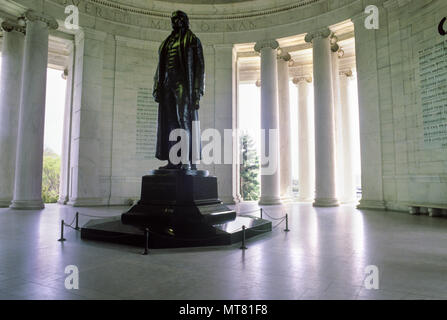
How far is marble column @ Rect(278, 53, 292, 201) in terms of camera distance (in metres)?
29.8

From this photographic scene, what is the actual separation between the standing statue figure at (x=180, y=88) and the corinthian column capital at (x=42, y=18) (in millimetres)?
15966

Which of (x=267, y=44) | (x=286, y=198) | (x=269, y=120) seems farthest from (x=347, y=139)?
(x=267, y=44)

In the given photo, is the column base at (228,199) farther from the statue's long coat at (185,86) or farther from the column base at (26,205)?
the statue's long coat at (185,86)

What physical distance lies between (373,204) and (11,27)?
96.4ft

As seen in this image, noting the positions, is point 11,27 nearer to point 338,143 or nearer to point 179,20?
point 179,20

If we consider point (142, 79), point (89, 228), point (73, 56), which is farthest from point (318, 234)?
point (73, 56)

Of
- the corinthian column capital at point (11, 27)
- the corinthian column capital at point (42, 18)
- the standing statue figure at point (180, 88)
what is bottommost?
the standing statue figure at point (180, 88)

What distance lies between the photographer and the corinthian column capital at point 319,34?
953 inches

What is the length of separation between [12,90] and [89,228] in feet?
67.9

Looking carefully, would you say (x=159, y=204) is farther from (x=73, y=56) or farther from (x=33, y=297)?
(x=73, y=56)

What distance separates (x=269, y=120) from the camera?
2614cm

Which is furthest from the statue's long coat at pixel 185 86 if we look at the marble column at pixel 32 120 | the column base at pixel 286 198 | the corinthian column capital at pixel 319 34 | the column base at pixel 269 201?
the column base at pixel 286 198

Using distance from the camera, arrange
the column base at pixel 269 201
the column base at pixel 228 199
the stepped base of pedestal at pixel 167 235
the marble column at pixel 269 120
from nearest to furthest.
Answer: the stepped base of pedestal at pixel 167 235
the column base at pixel 269 201
the marble column at pixel 269 120
the column base at pixel 228 199

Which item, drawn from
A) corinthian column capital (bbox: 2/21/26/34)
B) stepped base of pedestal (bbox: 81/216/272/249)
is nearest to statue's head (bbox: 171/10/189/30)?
stepped base of pedestal (bbox: 81/216/272/249)
